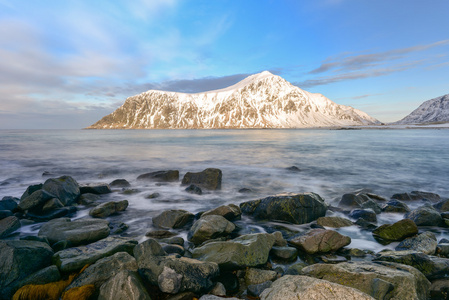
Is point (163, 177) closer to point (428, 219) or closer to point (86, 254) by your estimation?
point (86, 254)

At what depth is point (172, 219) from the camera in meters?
7.42

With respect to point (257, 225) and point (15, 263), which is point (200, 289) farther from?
point (257, 225)

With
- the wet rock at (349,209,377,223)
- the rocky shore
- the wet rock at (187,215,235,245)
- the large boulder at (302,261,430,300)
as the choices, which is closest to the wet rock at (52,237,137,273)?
the rocky shore

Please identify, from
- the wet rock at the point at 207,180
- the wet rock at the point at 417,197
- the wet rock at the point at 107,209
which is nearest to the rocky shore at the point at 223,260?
the wet rock at the point at 107,209

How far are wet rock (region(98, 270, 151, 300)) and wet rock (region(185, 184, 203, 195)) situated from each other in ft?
26.2

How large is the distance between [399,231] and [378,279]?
3.67 m

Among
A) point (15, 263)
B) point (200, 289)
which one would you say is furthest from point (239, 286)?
point (15, 263)

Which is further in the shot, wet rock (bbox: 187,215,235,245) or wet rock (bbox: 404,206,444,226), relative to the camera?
wet rock (bbox: 404,206,444,226)

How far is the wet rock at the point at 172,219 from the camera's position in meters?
7.36

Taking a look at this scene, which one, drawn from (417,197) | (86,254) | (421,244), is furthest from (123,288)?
(417,197)

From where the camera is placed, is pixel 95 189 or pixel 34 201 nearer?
pixel 34 201

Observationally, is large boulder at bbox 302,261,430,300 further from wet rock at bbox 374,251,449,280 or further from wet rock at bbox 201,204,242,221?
wet rock at bbox 201,204,242,221

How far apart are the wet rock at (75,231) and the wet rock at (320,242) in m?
4.91

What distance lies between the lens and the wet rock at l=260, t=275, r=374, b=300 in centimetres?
291
